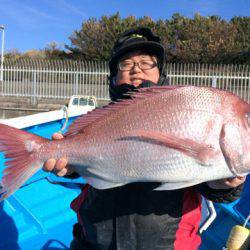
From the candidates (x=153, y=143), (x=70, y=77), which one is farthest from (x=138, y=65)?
(x=70, y=77)

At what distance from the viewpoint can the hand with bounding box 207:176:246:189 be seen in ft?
5.92

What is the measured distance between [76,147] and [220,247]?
2.07m

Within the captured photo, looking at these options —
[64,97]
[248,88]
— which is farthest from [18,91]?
[248,88]

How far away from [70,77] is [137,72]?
1358cm

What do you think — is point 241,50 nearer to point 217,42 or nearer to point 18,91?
point 217,42

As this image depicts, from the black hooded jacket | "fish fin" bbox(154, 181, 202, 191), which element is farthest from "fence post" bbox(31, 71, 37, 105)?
"fish fin" bbox(154, 181, 202, 191)

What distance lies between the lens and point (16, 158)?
185 centimetres

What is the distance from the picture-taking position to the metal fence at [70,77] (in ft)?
47.1

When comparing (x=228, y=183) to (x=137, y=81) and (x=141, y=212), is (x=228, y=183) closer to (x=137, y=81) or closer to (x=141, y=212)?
(x=141, y=212)

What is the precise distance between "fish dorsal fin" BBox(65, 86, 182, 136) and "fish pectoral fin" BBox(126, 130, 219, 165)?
0.20 meters

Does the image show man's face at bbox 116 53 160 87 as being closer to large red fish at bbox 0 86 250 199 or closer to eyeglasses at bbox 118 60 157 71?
eyeglasses at bbox 118 60 157 71

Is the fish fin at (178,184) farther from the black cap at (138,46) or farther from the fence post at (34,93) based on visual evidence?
the fence post at (34,93)

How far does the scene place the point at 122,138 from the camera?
5.83ft

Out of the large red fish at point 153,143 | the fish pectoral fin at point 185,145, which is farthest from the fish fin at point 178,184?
the fish pectoral fin at point 185,145
